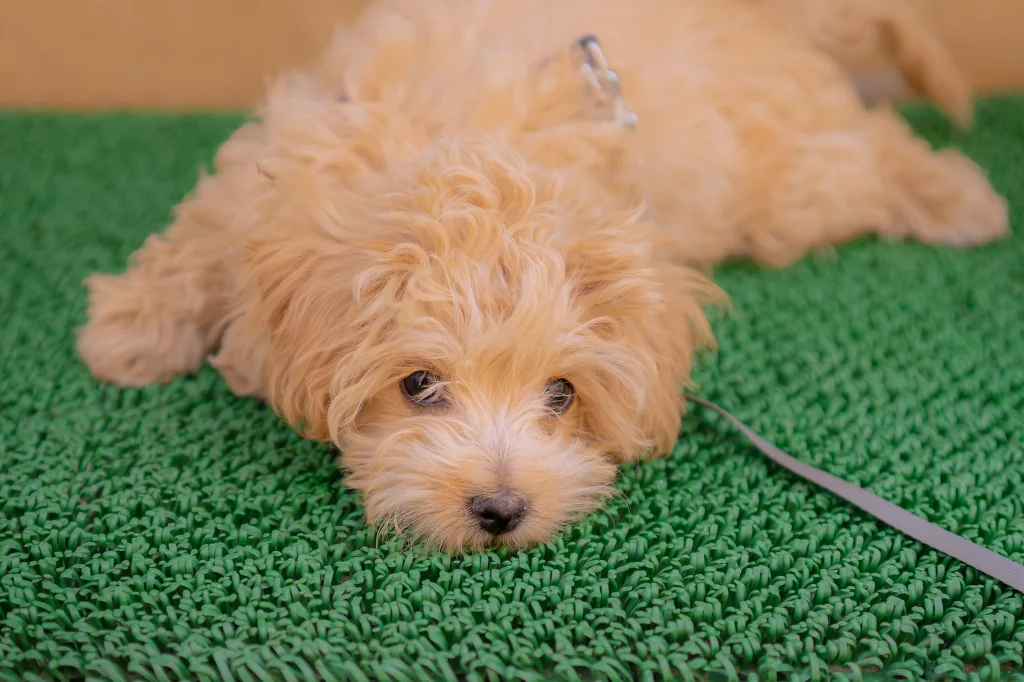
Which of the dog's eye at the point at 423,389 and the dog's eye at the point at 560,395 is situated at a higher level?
the dog's eye at the point at 423,389

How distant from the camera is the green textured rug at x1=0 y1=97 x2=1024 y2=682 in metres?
1.28

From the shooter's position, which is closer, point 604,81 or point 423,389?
point 423,389

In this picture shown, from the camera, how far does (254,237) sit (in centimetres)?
158

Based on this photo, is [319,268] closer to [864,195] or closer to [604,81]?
[604,81]

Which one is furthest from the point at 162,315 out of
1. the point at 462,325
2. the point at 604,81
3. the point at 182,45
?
the point at 182,45

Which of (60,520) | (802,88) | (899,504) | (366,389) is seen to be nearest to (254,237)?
(366,389)

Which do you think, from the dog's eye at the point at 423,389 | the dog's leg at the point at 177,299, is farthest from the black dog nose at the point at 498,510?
the dog's leg at the point at 177,299

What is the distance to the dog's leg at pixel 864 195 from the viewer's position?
2412 mm

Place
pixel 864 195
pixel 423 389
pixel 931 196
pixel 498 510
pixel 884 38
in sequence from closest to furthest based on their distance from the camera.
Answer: pixel 498 510 → pixel 423 389 → pixel 864 195 → pixel 931 196 → pixel 884 38

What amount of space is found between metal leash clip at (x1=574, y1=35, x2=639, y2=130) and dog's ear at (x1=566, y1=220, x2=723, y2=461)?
1.01ft

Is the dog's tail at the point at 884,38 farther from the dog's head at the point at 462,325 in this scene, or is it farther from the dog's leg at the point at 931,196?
the dog's head at the point at 462,325

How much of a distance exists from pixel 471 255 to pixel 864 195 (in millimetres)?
1550

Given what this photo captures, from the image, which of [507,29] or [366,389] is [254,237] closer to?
[366,389]

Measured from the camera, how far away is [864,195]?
252cm
